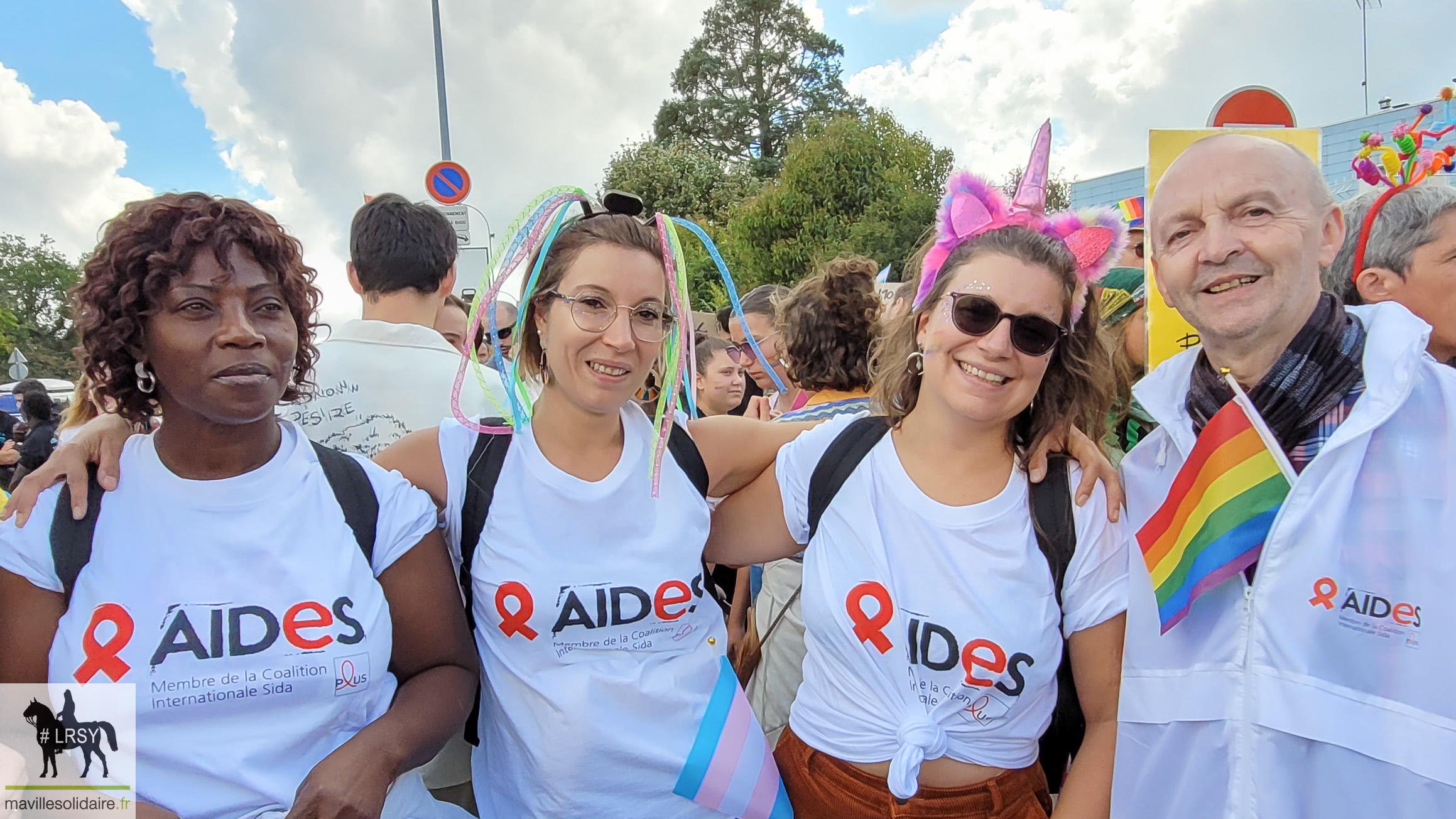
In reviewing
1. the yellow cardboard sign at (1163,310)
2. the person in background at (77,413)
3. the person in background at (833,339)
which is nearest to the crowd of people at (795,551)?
the person in background at (77,413)

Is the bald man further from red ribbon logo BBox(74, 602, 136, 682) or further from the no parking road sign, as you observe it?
the no parking road sign

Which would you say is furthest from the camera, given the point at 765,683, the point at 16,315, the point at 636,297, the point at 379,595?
the point at 16,315

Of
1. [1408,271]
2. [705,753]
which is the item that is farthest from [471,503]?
[1408,271]

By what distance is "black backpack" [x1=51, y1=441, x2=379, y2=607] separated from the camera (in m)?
1.50

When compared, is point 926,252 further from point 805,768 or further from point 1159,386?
point 805,768

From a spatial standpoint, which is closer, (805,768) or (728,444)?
(805,768)

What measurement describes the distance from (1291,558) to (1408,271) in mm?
1603

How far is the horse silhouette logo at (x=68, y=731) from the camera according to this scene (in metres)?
1.46

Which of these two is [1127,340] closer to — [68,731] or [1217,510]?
[1217,510]

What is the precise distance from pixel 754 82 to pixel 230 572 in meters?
27.8

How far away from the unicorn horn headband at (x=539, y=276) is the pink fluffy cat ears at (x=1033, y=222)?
58 cm

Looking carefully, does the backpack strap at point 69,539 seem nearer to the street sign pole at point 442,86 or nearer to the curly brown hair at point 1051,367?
the curly brown hair at point 1051,367

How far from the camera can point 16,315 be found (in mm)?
43031

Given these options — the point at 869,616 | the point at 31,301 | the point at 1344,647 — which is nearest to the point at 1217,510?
the point at 1344,647
